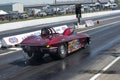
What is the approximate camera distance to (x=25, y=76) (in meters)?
11.5

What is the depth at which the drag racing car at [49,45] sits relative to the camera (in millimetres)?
14039

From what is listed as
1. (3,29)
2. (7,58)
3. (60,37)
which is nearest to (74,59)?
(60,37)

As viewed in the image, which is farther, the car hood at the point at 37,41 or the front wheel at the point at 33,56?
the front wheel at the point at 33,56

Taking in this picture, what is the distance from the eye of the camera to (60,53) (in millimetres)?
14719

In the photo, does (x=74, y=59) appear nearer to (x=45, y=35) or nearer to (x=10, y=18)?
(x=45, y=35)

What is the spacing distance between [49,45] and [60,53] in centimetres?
90

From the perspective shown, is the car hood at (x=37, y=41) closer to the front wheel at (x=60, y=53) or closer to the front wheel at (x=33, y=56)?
the front wheel at (x=33, y=56)

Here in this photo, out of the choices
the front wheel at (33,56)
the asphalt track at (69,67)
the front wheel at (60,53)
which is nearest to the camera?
the asphalt track at (69,67)

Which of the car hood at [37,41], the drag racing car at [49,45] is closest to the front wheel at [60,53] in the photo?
the drag racing car at [49,45]

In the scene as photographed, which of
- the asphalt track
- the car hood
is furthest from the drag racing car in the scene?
the asphalt track

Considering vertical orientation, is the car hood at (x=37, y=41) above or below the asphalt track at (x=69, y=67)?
above

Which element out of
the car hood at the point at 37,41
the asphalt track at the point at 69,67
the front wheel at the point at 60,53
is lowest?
the asphalt track at the point at 69,67

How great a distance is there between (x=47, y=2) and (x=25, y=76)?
366 feet

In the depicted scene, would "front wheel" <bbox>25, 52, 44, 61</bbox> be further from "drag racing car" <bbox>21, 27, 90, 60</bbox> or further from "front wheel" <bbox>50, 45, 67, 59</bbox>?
"front wheel" <bbox>50, 45, 67, 59</bbox>
